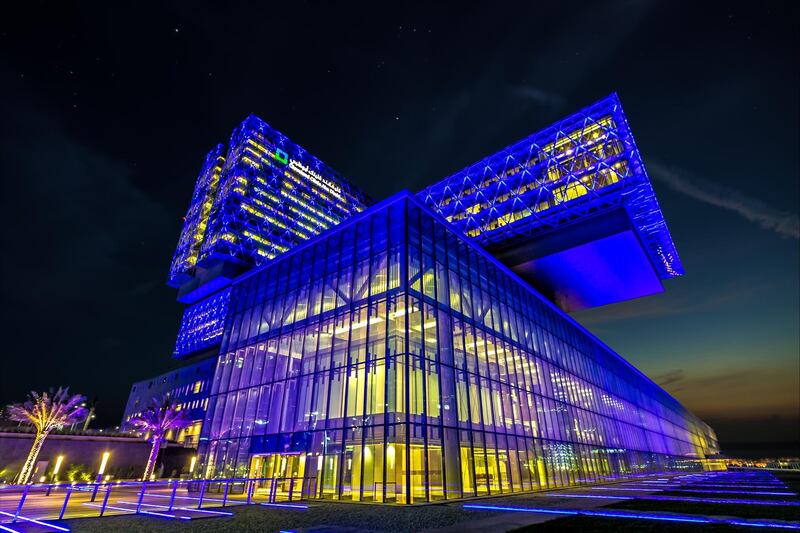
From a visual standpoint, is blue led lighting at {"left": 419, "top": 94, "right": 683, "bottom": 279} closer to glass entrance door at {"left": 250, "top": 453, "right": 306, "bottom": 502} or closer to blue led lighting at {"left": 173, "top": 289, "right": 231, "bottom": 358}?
glass entrance door at {"left": 250, "top": 453, "right": 306, "bottom": 502}

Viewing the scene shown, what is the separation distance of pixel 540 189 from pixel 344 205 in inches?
2513

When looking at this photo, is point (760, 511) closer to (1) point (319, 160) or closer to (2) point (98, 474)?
(2) point (98, 474)

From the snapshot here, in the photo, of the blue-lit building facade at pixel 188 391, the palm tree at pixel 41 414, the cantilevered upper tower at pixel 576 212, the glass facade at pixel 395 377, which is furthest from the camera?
the blue-lit building facade at pixel 188 391

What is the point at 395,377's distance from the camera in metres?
20.4

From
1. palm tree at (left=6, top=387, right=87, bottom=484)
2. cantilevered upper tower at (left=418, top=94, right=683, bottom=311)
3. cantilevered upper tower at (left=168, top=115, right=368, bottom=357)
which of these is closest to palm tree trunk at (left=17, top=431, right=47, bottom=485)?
palm tree at (left=6, top=387, right=87, bottom=484)

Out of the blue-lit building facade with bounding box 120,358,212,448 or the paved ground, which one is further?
the blue-lit building facade with bounding box 120,358,212,448

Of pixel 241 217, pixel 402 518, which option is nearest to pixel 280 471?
pixel 402 518

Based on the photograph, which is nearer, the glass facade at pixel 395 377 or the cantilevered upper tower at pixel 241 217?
the glass facade at pixel 395 377

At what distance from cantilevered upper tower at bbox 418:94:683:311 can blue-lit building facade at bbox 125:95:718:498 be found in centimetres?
23

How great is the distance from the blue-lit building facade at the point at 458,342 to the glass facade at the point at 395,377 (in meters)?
0.13

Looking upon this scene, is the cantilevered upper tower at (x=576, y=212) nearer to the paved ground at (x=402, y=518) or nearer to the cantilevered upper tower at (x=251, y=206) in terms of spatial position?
the paved ground at (x=402, y=518)

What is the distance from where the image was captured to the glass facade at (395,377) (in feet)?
65.3

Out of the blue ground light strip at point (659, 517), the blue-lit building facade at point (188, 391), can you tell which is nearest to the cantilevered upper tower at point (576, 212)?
the blue ground light strip at point (659, 517)

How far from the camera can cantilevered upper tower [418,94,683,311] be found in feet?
149
